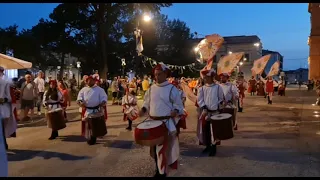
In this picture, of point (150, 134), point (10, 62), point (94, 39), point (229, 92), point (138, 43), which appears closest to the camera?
point (150, 134)

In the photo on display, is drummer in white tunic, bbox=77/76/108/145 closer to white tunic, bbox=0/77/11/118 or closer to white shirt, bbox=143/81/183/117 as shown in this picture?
white tunic, bbox=0/77/11/118

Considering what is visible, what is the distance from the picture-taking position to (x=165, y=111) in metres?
6.23

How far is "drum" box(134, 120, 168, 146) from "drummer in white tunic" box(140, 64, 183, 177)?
0.22 m

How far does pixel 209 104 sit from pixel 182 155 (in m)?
1.25

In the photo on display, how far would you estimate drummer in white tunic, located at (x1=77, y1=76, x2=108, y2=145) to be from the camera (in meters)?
9.86

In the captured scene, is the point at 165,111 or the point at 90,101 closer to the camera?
the point at 165,111

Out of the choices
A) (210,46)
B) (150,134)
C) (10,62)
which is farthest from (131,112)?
(210,46)

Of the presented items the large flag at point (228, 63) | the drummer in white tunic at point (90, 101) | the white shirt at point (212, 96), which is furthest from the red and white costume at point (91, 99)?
the large flag at point (228, 63)

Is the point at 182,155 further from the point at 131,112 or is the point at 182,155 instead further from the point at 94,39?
the point at 94,39

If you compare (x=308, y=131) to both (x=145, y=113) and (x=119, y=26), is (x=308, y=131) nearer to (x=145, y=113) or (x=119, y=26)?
(x=145, y=113)

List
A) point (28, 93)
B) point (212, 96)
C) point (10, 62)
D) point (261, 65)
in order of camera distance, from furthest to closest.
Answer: point (261, 65) < point (28, 93) < point (10, 62) < point (212, 96)

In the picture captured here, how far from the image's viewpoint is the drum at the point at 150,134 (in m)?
5.84

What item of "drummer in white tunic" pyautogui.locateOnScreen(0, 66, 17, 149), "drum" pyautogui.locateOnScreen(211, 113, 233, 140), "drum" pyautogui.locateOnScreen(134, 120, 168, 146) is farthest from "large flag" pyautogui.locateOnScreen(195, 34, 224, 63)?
"drum" pyautogui.locateOnScreen(134, 120, 168, 146)

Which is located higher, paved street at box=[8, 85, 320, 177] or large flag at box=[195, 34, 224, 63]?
large flag at box=[195, 34, 224, 63]
